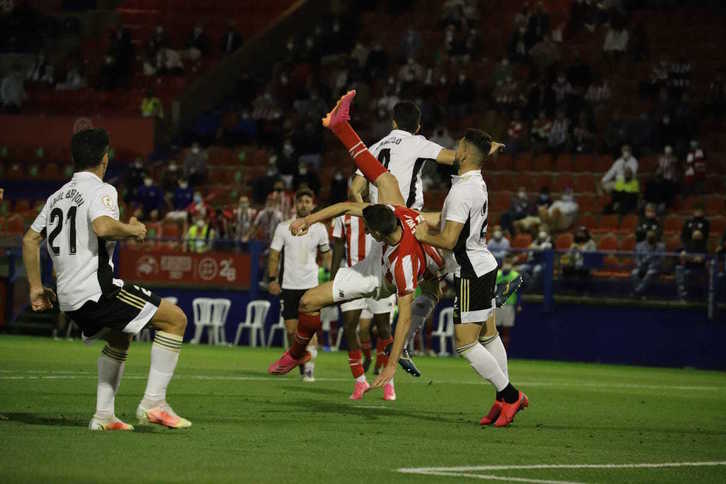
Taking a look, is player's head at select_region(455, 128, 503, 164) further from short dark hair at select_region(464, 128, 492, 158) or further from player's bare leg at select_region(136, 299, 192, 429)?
player's bare leg at select_region(136, 299, 192, 429)

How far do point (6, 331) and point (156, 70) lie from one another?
13.2 metres

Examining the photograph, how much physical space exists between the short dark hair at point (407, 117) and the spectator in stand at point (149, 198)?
21.3 m

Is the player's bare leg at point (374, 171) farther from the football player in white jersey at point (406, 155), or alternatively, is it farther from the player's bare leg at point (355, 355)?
the player's bare leg at point (355, 355)

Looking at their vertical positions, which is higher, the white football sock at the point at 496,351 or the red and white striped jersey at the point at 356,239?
the red and white striped jersey at the point at 356,239

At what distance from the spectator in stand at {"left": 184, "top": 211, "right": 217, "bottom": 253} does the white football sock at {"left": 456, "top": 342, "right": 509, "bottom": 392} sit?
67.4 feet

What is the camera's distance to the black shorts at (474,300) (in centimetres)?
1221

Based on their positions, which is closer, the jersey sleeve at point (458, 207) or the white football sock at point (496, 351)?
the jersey sleeve at point (458, 207)

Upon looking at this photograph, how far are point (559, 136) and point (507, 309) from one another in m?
7.28

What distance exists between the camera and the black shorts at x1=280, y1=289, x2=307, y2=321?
19.2 m

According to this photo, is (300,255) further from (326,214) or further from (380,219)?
(380,219)

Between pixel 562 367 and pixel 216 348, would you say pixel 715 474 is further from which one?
pixel 216 348

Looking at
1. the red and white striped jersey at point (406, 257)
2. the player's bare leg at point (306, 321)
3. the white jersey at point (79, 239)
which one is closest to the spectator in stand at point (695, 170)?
the player's bare leg at point (306, 321)

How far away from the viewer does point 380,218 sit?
12461 millimetres

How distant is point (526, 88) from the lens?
3634 cm
